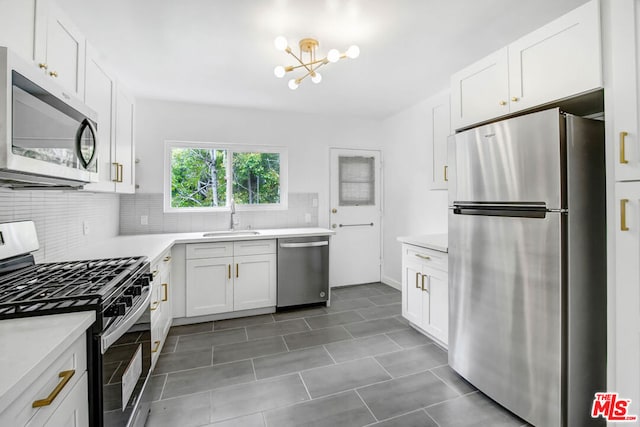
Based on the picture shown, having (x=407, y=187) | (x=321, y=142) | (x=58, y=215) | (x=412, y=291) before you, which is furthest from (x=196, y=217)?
(x=407, y=187)

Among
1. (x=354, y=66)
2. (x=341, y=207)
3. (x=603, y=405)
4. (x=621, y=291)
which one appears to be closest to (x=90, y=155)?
(x=354, y=66)

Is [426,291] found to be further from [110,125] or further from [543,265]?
[110,125]

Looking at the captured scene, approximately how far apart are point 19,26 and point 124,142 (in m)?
1.43

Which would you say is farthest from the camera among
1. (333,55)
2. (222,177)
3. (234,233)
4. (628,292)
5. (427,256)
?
(222,177)

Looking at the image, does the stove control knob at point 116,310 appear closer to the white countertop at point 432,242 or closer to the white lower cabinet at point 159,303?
the white lower cabinet at point 159,303

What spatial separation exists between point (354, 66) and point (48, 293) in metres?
2.67

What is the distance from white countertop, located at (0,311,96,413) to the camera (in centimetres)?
64

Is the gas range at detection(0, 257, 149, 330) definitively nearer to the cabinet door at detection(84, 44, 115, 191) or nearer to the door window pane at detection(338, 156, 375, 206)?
the cabinet door at detection(84, 44, 115, 191)

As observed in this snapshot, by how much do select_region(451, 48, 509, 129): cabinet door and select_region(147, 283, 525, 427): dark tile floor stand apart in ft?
6.16

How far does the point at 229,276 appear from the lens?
10.4 ft

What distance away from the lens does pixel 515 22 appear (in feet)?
6.60

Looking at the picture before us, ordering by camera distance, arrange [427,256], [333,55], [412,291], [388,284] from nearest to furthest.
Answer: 1. [333,55]
2. [427,256]
3. [412,291]
4. [388,284]

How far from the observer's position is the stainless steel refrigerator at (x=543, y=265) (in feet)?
4.83

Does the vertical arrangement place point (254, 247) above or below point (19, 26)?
below
